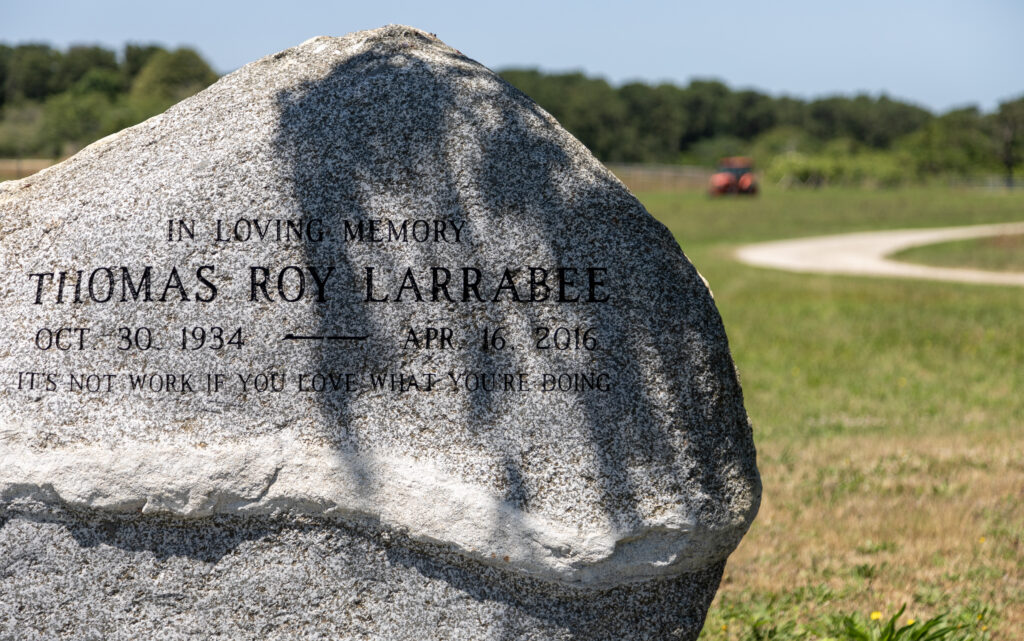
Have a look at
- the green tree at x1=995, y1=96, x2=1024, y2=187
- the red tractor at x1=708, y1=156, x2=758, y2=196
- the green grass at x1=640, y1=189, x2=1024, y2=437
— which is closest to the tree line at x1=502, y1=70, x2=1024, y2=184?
the green tree at x1=995, y1=96, x2=1024, y2=187

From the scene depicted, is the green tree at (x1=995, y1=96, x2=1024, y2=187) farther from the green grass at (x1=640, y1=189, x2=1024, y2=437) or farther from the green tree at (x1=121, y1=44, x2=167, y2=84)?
the green tree at (x1=121, y1=44, x2=167, y2=84)

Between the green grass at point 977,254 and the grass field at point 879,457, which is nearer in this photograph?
the grass field at point 879,457

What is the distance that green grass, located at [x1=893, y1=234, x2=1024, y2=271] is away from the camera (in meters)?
18.3

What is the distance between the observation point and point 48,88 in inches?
554

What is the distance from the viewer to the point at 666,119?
95938 mm

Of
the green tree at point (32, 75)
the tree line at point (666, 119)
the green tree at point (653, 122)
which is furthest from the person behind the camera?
the green tree at point (653, 122)

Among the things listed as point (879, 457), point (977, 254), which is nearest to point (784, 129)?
point (977, 254)

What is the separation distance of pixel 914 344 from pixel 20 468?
9705 mm

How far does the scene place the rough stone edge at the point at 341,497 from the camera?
2836mm

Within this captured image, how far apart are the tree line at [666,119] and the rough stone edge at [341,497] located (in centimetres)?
700

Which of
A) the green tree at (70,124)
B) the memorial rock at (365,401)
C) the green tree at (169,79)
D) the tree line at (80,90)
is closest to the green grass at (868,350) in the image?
the memorial rock at (365,401)

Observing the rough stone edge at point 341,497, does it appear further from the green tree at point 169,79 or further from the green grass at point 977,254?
the green grass at point 977,254

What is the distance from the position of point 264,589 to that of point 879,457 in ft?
15.2

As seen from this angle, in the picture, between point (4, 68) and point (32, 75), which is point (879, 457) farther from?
point (4, 68)
